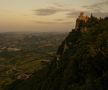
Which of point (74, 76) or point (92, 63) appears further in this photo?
point (74, 76)

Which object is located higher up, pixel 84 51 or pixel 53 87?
pixel 84 51

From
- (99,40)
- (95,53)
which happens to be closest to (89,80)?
(95,53)

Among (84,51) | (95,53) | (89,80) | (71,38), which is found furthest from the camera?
(71,38)

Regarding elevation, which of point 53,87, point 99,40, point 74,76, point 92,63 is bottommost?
point 53,87

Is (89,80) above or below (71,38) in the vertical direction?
below

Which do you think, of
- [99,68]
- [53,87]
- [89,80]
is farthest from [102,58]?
[53,87]

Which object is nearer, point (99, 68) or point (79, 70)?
point (99, 68)

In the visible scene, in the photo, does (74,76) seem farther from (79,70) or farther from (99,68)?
(99,68)

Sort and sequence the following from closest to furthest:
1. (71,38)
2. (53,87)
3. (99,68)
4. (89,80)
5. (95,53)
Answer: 1. (89,80)
2. (99,68)
3. (95,53)
4. (53,87)
5. (71,38)

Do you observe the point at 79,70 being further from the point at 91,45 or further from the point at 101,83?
the point at 101,83
